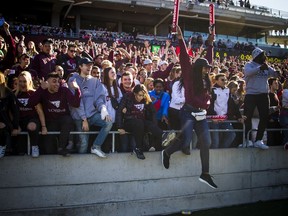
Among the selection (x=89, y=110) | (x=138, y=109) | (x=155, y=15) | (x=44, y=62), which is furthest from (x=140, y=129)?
(x=155, y=15)

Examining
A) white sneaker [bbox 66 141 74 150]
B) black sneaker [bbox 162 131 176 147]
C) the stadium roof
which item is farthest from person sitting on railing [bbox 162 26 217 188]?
the stadium roof

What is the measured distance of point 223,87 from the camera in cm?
751

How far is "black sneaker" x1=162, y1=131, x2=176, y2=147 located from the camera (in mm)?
6416

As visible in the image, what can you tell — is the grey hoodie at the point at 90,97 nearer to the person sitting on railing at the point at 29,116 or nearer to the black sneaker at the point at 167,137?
the person sitting on railing at the point at 29,116

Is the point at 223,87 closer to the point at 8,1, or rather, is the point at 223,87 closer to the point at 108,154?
the point at 108,154

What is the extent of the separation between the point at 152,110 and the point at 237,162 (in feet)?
8.25

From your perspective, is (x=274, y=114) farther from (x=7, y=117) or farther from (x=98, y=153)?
(x=7, y=117)

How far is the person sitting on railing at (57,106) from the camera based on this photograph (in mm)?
5812

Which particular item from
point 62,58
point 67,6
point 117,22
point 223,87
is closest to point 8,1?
point 67,6

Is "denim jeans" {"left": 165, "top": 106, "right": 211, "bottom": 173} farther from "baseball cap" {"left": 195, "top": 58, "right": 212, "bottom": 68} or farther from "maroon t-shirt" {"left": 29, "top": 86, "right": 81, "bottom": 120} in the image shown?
"maroon t-shirt" {"left": 29, "top": 86, "right": 81, "bottom": 120}

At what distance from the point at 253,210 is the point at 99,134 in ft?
11.9

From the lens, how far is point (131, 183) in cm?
651

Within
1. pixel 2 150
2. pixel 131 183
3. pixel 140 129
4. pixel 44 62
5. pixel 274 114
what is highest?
pixel 44 62

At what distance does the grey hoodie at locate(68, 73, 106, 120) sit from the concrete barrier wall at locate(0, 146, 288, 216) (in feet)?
2.64
